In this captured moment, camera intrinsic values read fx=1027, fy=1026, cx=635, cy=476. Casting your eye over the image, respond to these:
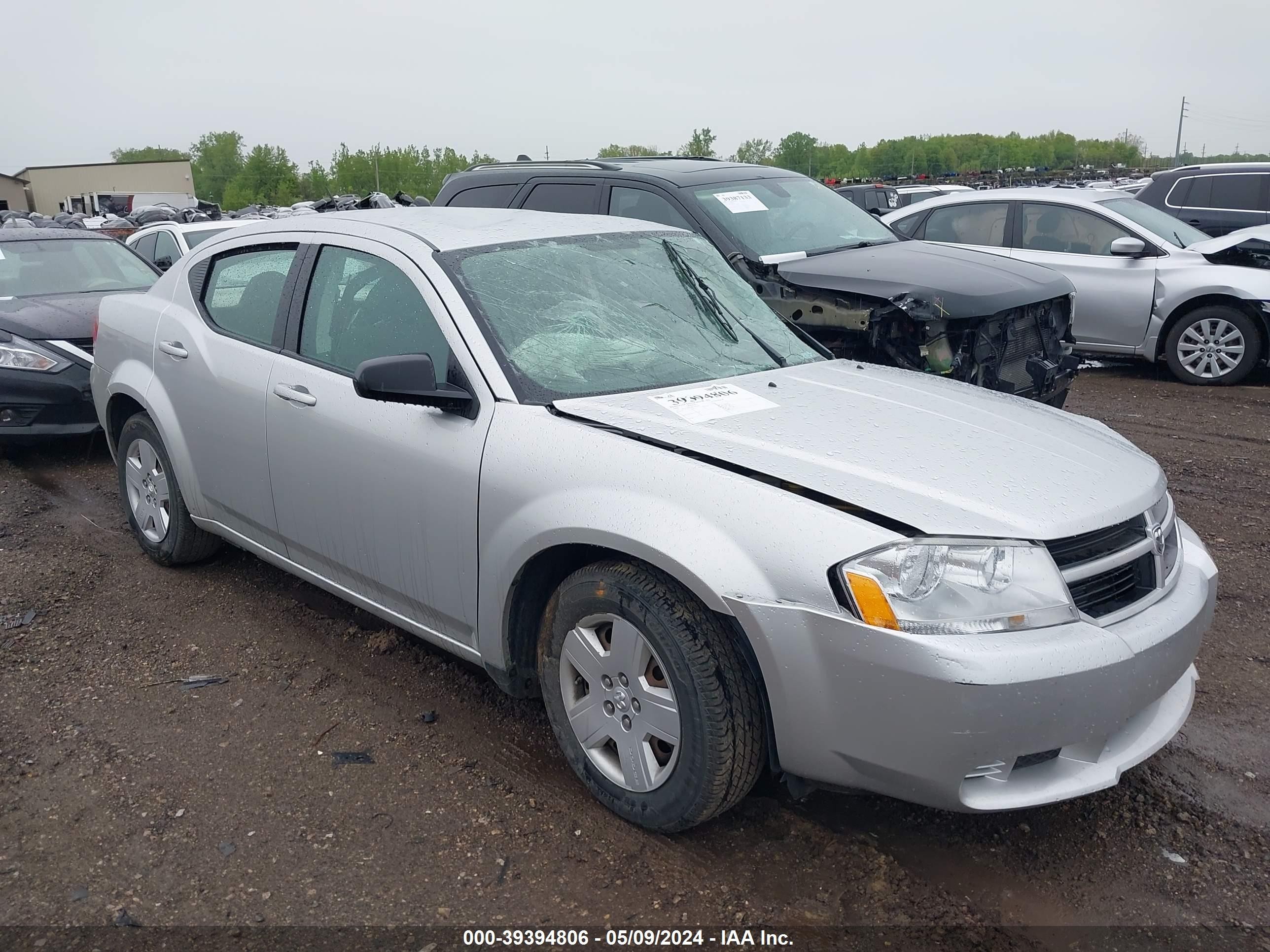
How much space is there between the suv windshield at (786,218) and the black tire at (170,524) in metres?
3.51

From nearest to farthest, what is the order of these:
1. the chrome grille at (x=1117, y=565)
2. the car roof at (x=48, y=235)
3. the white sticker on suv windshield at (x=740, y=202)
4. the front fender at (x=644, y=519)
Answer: the front fender at (x=644, y=519)
the chrome grille at (x=1117, y=565)
the white sticker on suv windshield at (x=740, y=202)
the car roof at (x=48, y=235)

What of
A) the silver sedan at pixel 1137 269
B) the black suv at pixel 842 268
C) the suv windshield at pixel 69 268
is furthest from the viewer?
the silver sedan at pixel 1137 269

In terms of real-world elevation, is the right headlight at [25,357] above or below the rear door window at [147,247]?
below

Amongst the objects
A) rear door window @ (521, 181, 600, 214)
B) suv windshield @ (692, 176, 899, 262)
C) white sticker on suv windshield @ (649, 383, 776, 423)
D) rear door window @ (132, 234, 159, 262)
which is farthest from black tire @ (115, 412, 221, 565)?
rear door window @ (132, 234, 159, 262)

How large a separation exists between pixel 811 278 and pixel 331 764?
4.07 m

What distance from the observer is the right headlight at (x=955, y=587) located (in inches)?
95.6

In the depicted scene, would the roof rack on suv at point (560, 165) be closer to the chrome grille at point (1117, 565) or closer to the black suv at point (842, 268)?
the black suv at point (842, 268)

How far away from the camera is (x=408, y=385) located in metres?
3.10

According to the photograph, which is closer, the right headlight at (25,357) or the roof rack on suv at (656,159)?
the right headlight at (25,357)

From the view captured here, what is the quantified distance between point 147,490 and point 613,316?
275 cm

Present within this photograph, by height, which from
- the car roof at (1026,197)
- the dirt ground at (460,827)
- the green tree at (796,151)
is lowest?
the dirt ground at (460,827)

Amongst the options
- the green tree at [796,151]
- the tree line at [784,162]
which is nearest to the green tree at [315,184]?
the tree line at [784,162]

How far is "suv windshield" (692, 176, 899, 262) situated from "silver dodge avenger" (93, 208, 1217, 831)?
2.34 meters

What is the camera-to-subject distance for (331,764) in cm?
337
